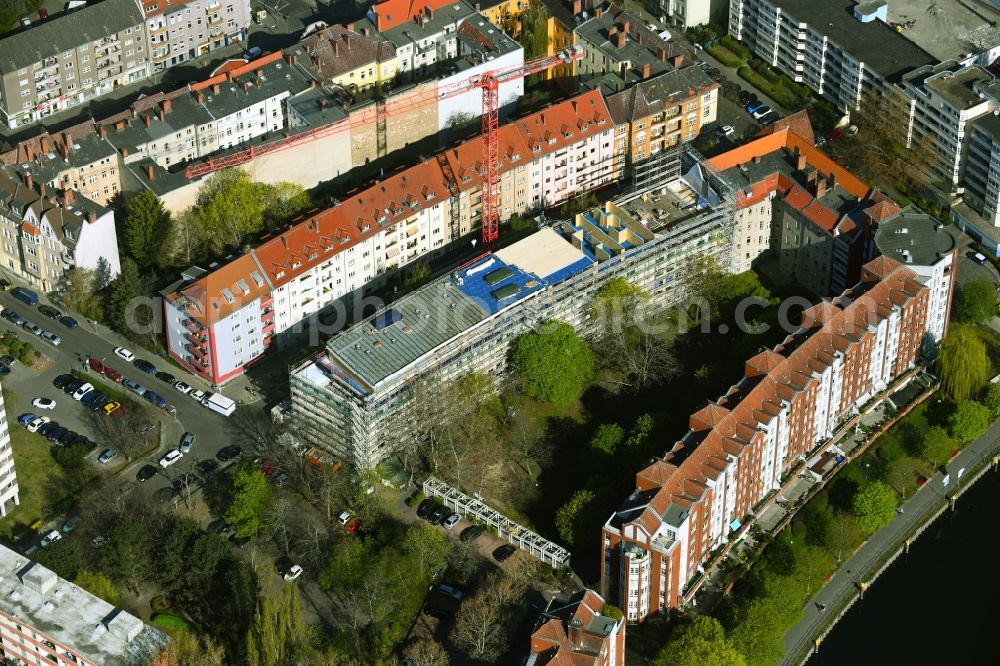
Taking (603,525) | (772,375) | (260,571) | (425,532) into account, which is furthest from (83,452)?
(772,375)

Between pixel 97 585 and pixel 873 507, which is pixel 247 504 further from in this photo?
pixel 873 507

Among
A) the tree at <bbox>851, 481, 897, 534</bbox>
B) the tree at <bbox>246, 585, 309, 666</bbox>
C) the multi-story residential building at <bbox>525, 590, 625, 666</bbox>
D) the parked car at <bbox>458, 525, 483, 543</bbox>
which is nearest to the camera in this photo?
the multi-story residential building at <bbox>525, 590, 625, 666</bbox>

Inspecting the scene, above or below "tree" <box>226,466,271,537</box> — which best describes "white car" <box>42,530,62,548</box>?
below

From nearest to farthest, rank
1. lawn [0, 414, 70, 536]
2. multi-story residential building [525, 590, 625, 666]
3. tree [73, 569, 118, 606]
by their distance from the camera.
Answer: multi-story residential building [525, 590, 625, 666], tree [73, 569, 118, 606], lawn [0, 414, 70, 536]

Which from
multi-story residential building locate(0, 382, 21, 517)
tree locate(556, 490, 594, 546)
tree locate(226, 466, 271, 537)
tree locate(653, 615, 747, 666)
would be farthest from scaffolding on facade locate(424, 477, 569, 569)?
multi-story residential building locate(0, 382, 21, 517)

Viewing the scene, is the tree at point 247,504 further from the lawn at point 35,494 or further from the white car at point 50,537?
the lawn at point 35,494

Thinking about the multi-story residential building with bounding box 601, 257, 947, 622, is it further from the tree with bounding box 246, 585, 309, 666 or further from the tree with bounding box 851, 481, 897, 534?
the tree with bounding box 246, 585, 309, 666
